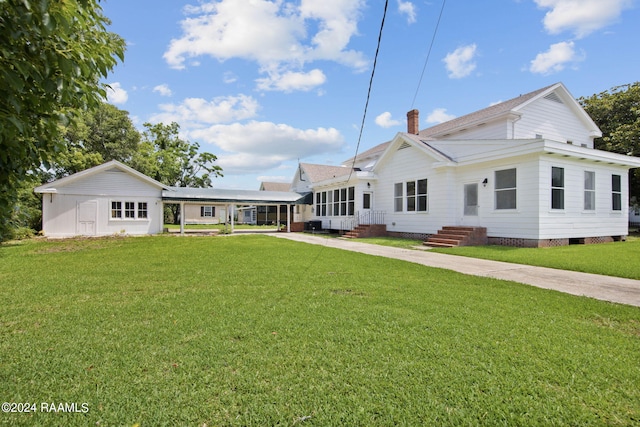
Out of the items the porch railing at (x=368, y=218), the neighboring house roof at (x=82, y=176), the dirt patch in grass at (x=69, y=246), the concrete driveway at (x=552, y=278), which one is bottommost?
the concrete driveway at (x=552, y=278)

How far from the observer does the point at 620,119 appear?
22516 mm

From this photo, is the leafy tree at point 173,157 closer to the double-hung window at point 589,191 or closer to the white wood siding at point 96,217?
the white wood siding at point 96,217

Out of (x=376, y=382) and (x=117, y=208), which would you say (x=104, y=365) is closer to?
(x=376, y=382)

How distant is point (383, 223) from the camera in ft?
61.6

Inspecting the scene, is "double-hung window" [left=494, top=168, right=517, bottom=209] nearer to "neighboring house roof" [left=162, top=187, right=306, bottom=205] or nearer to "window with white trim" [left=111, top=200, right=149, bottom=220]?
"neighboring house roof" [left=162, top=187, right=306, bottom=205]

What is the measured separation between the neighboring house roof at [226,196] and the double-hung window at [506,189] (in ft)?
49.1

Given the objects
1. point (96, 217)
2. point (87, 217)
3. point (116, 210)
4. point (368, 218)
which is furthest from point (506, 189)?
point (87, 217)

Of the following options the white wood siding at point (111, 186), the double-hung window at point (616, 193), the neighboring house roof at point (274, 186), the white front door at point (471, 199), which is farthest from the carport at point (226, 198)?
the neighboring house roof at point (274, 186)

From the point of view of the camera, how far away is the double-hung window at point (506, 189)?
1280 centimetres

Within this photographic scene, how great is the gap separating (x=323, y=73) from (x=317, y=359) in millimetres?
11758

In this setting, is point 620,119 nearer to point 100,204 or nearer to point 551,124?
point 551,124

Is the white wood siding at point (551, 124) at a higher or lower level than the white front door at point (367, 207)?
higher

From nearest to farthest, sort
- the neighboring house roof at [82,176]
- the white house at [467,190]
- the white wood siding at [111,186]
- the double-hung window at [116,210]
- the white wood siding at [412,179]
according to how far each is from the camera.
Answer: the white house at [467,190] → the white wood siding at [412,179] → the neighboring house roof at [82,176] → the white wood siding at [111,186] → the double-hung window at [116,210]

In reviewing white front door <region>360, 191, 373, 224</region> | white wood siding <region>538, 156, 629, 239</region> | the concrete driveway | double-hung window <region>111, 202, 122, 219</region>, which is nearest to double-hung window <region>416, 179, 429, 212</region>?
white front door <region>360, 191, 373, 224</region>
